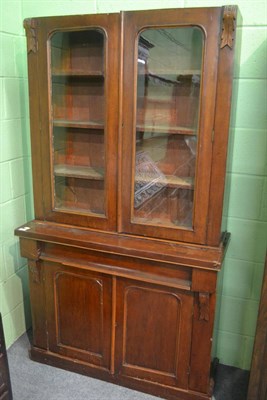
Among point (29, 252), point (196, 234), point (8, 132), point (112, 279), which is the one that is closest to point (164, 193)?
point (196, 234)

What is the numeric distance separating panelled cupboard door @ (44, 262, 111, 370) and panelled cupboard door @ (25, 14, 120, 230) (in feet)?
0.95

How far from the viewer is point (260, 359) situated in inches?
64.7

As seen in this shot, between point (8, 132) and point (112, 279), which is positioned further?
point (8, 132)

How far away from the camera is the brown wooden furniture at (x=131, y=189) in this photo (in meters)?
1.56

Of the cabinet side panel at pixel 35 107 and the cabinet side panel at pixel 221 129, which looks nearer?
the cabinet side panel at pixel 221 129

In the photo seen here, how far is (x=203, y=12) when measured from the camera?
4.69 feet

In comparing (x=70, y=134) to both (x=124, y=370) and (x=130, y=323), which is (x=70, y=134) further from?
(x=124, y=370)

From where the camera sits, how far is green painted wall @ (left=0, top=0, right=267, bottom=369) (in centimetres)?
175

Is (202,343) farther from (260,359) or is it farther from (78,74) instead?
(78,74)

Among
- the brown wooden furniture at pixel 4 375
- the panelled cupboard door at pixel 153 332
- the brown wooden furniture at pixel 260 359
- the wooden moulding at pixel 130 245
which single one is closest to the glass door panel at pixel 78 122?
the wooden moulding at pixel 130 245

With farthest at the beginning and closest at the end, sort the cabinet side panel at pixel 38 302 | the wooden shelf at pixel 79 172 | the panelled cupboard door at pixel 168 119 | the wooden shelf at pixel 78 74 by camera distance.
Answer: the cabinet side panel at pixel 38 302 → the wooden shelf at pixel 79 172 → the wooden shelf at pixel 78 74 → the panelled cupboard door at pixel 168 119

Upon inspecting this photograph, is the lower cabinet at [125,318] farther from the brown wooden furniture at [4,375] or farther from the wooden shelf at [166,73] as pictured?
the wooden shelf at [166,73]

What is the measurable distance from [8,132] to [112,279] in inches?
39.7

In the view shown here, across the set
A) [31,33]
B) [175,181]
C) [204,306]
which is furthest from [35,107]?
[204,306]
